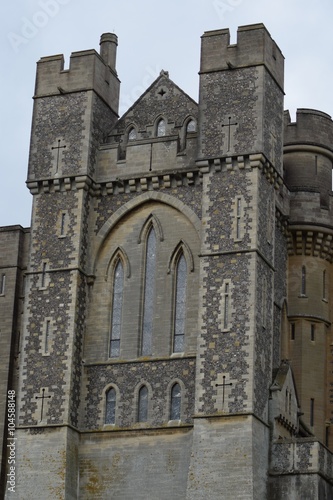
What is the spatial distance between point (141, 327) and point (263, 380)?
13.4ft

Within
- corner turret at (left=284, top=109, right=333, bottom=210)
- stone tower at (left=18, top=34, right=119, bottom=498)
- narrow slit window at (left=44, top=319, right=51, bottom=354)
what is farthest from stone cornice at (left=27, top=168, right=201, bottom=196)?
corner turret at (left=284, top=109, right=333, bottom=210)

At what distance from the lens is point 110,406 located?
36.9 metres

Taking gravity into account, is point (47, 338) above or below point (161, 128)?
below

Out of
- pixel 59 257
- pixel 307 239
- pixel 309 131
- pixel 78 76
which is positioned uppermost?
pixel 78 76

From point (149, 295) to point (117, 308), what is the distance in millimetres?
1035

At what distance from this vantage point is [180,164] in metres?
38.2

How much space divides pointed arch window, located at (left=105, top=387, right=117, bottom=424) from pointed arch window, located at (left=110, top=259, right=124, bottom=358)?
3.70 ft

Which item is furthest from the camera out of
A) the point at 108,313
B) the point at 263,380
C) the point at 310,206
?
the point at 310,206

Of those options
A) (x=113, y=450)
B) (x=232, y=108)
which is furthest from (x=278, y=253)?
(x=113, y=450)

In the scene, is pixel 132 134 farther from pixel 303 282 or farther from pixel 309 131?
pixel 303 282

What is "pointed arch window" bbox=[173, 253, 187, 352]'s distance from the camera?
121ft

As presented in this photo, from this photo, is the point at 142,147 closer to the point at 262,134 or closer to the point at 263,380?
the point at 262,134

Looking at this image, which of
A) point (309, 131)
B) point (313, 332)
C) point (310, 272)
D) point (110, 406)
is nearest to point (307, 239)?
point (310, 272)

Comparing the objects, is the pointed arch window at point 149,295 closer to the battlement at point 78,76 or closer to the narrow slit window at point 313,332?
the battlement at point 78,76
